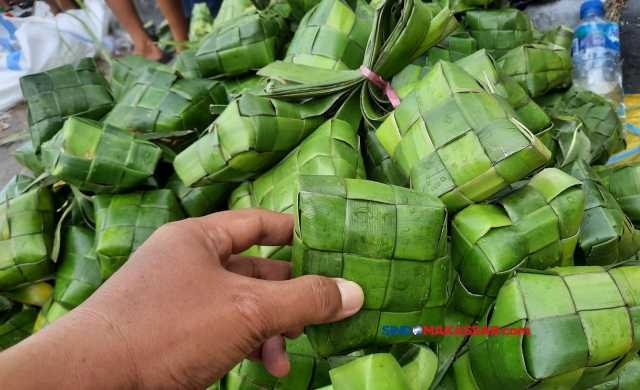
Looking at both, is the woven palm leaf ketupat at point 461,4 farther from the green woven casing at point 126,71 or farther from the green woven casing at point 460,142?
the green woven casing at point 126,71

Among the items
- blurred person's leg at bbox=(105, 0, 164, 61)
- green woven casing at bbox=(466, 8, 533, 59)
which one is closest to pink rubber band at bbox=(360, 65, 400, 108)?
A: green woven casing at bbox=(466, 8, 533, 59)

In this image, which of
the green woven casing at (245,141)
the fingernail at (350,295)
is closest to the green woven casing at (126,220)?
the green woven casing at (245,141)

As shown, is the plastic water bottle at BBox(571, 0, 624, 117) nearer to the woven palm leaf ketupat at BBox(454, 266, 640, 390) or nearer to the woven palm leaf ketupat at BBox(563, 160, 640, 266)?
the woven palm leaf ketupat at BBox(563, 160, 640, 266)

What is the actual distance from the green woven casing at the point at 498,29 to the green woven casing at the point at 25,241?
5.79 feet

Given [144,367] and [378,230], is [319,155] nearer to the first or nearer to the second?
[378,230]

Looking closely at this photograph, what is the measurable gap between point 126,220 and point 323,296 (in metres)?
0.77

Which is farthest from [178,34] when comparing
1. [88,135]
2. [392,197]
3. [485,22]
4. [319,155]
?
[392,197]

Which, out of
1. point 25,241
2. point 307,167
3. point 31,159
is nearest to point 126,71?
point 31,159

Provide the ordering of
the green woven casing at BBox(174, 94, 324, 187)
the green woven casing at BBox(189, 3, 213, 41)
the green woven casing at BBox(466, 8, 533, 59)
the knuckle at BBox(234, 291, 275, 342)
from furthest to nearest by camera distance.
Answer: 1. the green woven casing at BBox(189, 3, 213, 41)
2. the green woven casing at BBox(466, 8, 533, 59)
3. the green woven casing at BBox(174, 94, 324, 187)
4. the knuckle at BBox(234, 291, 275, 342)

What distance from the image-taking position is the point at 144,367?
0.53 meters

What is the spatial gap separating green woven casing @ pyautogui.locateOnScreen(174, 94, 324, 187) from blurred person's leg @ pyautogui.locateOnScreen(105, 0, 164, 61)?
2.26m

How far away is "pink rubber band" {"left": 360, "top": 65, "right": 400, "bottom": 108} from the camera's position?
1068 millimetres

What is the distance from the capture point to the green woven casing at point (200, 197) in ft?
3.96

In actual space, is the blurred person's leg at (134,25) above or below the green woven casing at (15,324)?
above
